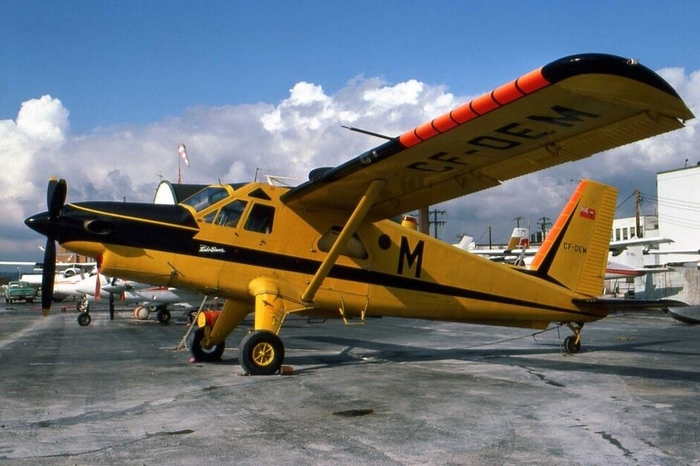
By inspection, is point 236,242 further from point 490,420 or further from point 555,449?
point 555,449

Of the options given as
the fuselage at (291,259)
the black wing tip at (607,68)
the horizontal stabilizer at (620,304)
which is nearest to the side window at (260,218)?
the fuselage at (291,259)

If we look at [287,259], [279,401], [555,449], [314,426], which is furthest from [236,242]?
[555,449]

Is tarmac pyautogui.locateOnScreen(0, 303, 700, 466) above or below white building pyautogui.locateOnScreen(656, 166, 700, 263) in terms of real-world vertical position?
below

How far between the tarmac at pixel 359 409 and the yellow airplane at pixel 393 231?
3.42ft

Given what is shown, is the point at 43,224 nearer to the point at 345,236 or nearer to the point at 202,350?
the point at 202,350

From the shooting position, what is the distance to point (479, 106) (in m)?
7.10

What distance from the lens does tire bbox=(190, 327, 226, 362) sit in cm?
1177

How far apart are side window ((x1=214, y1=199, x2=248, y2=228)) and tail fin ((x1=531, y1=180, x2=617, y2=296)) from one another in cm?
653

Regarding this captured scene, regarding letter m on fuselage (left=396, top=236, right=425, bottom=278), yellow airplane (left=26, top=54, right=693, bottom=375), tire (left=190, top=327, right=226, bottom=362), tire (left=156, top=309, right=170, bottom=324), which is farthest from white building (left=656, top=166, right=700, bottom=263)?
tire (left=190, top=327, right=226, bottom=362)

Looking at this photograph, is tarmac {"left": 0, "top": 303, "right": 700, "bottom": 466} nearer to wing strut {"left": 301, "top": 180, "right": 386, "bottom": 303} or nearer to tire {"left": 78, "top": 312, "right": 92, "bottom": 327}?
wing strut {"left": 301, "top": 180, "right": 386, "bottom": 303}

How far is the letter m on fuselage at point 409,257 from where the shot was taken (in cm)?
1166

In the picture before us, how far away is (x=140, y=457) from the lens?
5.02 metres

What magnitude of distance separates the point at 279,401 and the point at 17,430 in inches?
108

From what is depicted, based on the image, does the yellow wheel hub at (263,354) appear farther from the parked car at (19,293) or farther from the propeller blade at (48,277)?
the parked car at (19,293)
